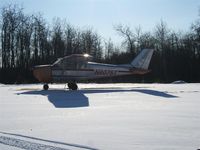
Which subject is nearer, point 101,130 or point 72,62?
point 101,130

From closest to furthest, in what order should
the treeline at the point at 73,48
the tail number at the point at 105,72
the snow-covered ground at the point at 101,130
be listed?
the snow-covered ground at the point at 101,130 → the tail number at the point at 105,72 → the treeline at the point at 73,48

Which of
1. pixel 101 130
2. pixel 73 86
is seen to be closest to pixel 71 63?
pixel 73 86

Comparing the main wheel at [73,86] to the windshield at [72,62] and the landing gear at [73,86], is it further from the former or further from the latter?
the windshield at [72,62]

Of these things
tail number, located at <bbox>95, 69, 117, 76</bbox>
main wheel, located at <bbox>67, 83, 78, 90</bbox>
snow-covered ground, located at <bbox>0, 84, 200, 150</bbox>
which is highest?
tail number, located at <bbox>95, 69, 117, 76</bbox>

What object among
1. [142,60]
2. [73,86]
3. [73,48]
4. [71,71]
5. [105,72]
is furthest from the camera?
[73,48]

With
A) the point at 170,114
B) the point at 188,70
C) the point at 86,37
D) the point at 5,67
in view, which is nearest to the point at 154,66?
the point at 188,70

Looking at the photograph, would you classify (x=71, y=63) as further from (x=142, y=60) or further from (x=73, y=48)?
(x=73, y=48)

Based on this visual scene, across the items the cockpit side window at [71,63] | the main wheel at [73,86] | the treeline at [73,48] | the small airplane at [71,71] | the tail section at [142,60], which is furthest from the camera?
the treeline at [73,48]

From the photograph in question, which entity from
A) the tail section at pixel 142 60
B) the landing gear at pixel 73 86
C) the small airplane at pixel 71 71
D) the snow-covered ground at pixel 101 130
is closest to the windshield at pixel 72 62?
the small airplane at pixel 71 71

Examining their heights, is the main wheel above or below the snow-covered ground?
above

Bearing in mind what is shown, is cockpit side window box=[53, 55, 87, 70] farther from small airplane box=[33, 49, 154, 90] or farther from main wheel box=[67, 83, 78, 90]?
main wheel box=[67, 83, 78, 90]

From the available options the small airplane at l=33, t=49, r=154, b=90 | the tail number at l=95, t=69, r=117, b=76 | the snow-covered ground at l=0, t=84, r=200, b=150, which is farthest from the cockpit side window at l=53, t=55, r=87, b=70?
the snow-covered ground at l=0, t=84, r=200, b=150

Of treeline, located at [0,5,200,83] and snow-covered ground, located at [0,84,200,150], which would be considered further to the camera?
treeline, located at [0,5,200,83]

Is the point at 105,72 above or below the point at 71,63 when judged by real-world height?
below
